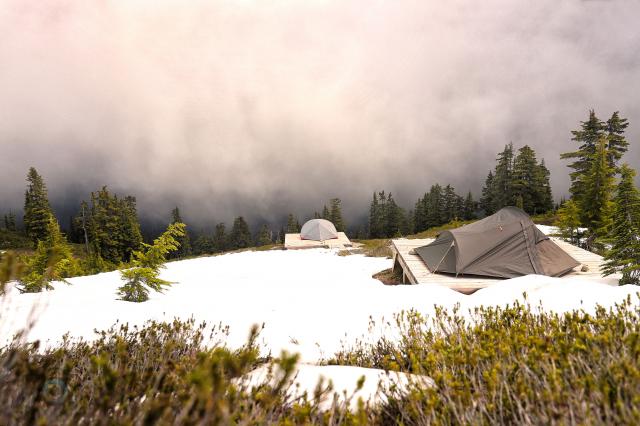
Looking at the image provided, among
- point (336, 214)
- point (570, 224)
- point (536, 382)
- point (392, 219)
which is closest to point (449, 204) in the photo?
point (392, 219)

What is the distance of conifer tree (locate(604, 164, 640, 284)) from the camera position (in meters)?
7.05

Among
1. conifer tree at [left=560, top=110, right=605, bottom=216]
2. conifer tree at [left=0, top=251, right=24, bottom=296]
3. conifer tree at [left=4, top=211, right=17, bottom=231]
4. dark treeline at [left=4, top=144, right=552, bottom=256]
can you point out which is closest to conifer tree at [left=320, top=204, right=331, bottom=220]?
dark treeline at [left=4, top=144, right=552, bottom=256]

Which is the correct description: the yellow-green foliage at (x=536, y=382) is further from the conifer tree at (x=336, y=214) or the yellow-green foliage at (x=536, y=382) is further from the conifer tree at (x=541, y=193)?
the conifer tree at (x=336, y=214)

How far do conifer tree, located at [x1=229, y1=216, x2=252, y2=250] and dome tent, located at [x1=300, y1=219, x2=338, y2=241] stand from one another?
2169 inches

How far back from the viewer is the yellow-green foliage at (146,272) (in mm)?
7719

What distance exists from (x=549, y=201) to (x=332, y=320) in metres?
61.3

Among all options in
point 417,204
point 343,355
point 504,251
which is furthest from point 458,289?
point 417,204

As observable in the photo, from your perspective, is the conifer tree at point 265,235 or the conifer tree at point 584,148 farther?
the conifer tree at point 265,235

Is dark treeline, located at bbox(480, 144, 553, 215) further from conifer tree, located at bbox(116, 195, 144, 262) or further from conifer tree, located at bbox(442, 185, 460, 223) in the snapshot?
conifer tree, located at bbox(116, 195, 144, 262)

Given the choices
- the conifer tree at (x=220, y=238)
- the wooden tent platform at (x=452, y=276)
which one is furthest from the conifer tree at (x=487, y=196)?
the conifer tree at (x=220, y=238)

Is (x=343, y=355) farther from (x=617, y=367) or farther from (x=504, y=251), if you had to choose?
(x=504, y=251)

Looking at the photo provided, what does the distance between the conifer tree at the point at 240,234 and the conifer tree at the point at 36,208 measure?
49.2 metres

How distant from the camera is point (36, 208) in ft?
141

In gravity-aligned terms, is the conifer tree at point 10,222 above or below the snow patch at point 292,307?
above
